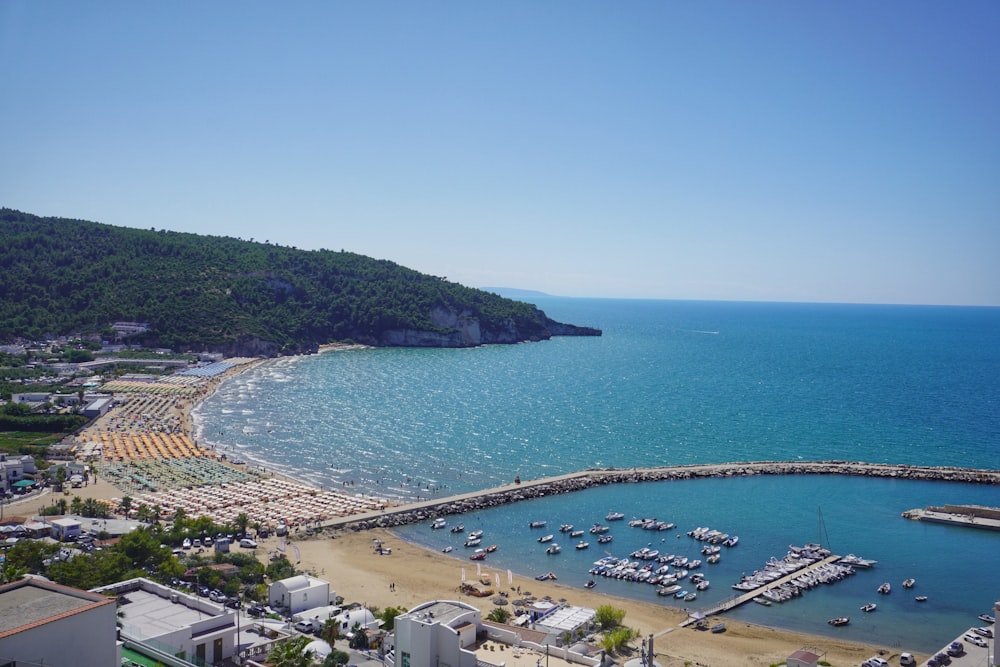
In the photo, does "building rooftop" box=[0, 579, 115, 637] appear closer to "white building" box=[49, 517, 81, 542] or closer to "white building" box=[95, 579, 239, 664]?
"white building" box=[95, 579, 239, 664]

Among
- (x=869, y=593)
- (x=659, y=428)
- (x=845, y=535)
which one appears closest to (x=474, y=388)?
(x=659, y=428)

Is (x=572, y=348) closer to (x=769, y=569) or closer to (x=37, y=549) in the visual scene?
(x=769, y=569)

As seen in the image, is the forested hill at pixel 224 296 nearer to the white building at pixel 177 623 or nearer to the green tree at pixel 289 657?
the white building at pixel 177 623

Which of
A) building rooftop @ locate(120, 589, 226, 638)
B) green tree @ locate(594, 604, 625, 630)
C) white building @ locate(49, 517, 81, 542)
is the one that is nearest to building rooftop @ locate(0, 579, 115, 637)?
building rooftop @ locate(120, 589, 226, 638)

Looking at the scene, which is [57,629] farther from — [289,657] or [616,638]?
[616,638]

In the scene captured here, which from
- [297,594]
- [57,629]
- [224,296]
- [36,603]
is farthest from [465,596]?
[224,296]

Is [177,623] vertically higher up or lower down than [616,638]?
higher up
